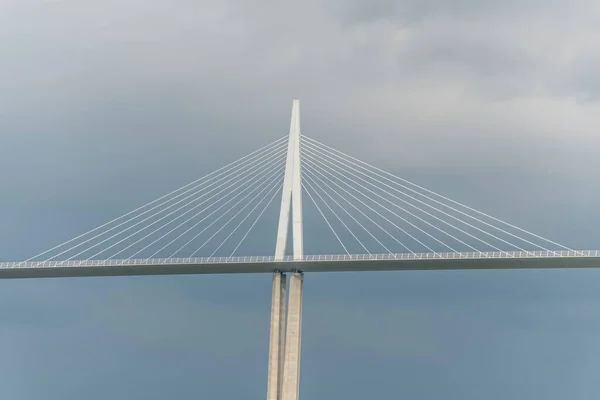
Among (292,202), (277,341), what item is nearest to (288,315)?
→ (277,341)

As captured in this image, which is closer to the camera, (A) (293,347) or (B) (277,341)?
(A) (293,347)

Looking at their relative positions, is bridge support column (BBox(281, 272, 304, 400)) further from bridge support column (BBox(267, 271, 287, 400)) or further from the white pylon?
the white pylon

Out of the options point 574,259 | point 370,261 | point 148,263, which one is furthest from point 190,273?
point 574,259

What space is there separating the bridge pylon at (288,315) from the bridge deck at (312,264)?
0.84m

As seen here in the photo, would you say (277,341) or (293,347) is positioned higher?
(277,341)

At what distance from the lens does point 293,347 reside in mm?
56906

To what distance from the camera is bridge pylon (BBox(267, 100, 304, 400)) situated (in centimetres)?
5694

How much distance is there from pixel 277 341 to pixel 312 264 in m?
4.68

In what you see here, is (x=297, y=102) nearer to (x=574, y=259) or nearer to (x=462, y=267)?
(x=462, y=267)

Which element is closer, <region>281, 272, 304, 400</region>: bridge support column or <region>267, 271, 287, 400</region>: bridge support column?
<region>281, 272, 304, 400</region>: bridge support column

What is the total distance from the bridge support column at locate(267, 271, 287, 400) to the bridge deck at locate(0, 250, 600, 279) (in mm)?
1110

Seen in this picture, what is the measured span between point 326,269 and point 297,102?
34.6ft

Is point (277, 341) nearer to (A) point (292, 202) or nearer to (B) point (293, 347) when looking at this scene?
(B) point (293, 347)

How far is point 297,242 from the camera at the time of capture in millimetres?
57219
